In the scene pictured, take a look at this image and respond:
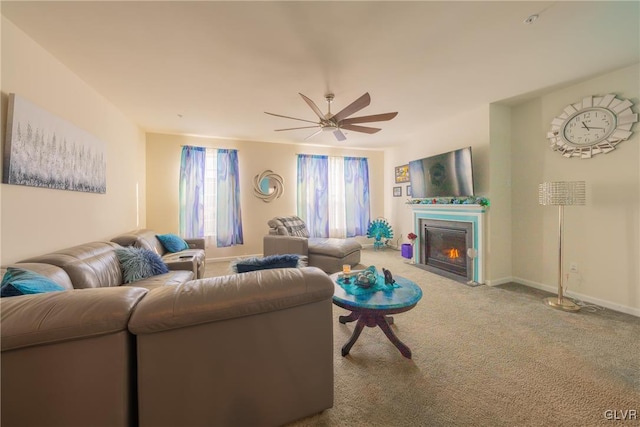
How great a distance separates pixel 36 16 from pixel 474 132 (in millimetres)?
4716

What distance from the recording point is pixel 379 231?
5770 mm

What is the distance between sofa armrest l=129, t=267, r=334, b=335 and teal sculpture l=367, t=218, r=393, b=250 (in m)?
4.72

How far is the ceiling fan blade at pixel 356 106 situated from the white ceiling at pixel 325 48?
38 centimetres

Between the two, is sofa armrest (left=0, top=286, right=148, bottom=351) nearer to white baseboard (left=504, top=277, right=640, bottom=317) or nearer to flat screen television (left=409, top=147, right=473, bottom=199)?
flat screen television (left=409, top=147, right=473, bottom=199)

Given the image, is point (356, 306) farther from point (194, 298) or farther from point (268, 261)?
point (194, 298)

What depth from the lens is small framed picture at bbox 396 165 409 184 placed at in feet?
17.6

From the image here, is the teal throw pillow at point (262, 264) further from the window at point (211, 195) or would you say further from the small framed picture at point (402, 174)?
the small framed picture at point (402, 174)

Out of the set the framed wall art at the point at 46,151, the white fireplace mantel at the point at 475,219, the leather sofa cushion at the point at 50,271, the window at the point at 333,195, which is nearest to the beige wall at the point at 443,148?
the white fireplace mantel at the point at 475,219

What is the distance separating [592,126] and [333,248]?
347 cm

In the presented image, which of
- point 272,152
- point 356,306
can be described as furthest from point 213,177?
point 356,306

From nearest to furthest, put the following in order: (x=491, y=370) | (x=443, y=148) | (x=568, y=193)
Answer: (x=491, y=370) < (x=568, y=193) < (x=443, y=148)

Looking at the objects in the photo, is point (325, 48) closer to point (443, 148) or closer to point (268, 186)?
point (443, 148)

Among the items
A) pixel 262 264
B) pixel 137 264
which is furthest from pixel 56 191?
pixel 262 264

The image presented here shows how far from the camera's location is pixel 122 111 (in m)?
3.42
